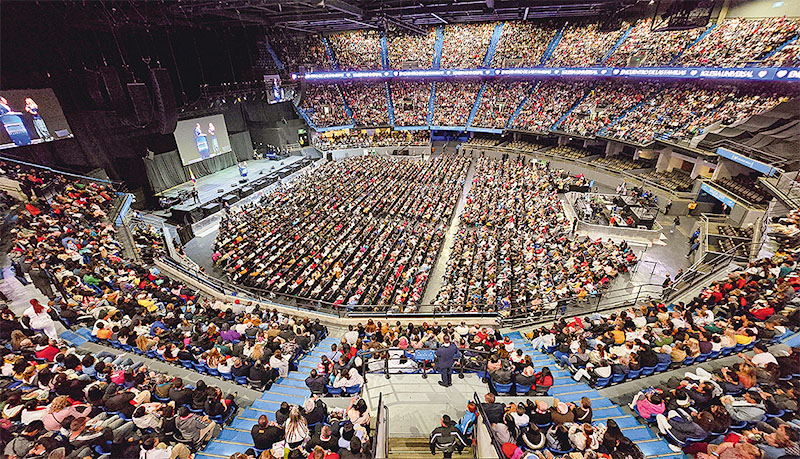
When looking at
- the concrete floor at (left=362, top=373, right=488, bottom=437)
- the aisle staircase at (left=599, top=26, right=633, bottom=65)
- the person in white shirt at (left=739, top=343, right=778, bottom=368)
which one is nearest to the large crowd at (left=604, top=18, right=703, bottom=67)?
the aisle staircase at (left=599, top=26, right=633, bottom=65)

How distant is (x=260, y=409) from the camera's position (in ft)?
22.4

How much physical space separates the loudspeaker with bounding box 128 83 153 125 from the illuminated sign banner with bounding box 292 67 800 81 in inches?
792

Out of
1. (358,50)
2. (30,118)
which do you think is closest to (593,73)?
(358,50)

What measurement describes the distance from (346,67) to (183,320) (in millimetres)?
42668

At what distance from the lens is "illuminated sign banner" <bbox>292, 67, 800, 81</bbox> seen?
19.4 meters

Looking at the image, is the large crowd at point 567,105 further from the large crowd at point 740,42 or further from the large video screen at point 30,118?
the large video screen at point 30,118

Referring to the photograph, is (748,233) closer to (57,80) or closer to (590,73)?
(590,73)

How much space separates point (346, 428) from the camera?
5418 millimetres

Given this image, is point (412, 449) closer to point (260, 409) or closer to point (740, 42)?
point (260, 409)

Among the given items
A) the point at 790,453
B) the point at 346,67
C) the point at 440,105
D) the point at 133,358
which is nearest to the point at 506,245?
the point at 790,453

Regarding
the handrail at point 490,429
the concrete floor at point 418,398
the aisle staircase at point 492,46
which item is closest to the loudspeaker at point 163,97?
the concrete floor at point 418,398

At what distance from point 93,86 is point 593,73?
37.4m

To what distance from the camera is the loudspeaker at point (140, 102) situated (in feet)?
60.7

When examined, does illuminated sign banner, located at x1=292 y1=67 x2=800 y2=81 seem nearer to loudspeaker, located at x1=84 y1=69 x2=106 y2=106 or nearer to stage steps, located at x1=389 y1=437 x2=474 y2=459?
loudspeaker, located at x1=84 y1=69 x2=106 y2=106
